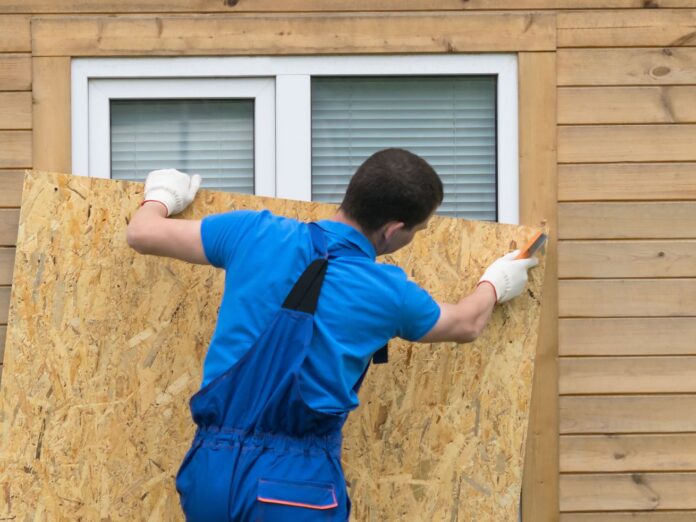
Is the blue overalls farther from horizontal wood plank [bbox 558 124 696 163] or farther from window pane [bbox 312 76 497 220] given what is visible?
horizontal wood plank [bbox 558 124 696 163]

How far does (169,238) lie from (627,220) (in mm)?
1832

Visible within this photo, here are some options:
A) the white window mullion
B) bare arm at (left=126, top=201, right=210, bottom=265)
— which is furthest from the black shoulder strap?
the white window mullion

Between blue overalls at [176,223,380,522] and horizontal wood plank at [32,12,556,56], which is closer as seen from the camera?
blue overalls at [176,223,380,522]

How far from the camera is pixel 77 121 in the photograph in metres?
3.85

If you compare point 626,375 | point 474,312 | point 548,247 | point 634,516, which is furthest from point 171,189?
point 634,516

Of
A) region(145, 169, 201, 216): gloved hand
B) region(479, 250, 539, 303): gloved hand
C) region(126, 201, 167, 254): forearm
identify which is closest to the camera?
region(126, 201, 167, 254): forearm

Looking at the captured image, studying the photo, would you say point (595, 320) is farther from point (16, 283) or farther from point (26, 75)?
point (26, 75)

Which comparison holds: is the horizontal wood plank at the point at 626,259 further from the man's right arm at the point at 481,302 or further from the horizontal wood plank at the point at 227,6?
the horizontal wood plank at the point at 227,6

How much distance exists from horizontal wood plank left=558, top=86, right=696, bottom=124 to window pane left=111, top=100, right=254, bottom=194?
3.84 ft

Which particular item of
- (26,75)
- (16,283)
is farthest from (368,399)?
(26,75)

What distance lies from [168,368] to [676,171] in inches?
77.1

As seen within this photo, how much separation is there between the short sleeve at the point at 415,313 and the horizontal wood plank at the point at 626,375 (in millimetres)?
1154

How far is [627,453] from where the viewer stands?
3.83 m

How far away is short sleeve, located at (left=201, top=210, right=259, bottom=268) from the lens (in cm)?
270
